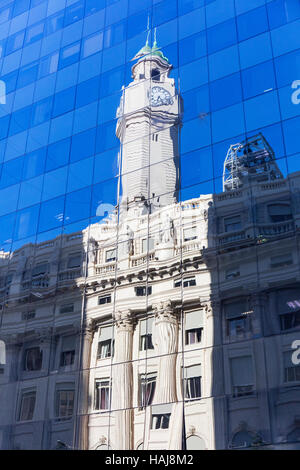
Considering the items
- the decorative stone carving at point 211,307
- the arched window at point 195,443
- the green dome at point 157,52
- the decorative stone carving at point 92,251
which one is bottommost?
the arched window at point 195,443

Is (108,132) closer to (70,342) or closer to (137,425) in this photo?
(70,342)

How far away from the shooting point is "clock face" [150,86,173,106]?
93.5ft

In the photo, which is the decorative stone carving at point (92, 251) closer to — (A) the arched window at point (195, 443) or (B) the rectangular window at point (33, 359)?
(B) the rectangular window at point (33, 359)

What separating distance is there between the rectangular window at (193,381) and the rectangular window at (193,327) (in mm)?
1157

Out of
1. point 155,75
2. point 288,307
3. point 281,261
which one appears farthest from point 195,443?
point 155,75

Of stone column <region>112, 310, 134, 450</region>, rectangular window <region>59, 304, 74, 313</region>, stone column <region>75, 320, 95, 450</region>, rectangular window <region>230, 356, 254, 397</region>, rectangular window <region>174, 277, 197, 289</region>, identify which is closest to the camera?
rectangular window <region>230, 356, 254, 397</region>

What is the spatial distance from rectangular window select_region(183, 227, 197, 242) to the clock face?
7.92 meters

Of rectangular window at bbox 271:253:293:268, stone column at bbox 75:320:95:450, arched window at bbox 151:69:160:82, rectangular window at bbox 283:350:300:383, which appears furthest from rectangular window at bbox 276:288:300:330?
arched window at bbox 151:69:160:82

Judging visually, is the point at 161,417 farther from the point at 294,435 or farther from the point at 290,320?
the point at 290,320

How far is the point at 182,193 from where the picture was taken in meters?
25.6

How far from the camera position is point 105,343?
24562 millimetres

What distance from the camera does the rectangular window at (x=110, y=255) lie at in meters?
26.5

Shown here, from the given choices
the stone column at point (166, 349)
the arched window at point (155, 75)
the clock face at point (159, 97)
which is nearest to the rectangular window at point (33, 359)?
A: the stone column at point (166, 349)

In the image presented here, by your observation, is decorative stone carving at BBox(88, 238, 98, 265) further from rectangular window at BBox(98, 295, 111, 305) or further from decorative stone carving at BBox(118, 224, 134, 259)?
rectangular window at BBox(98, 295, 111, 305)
